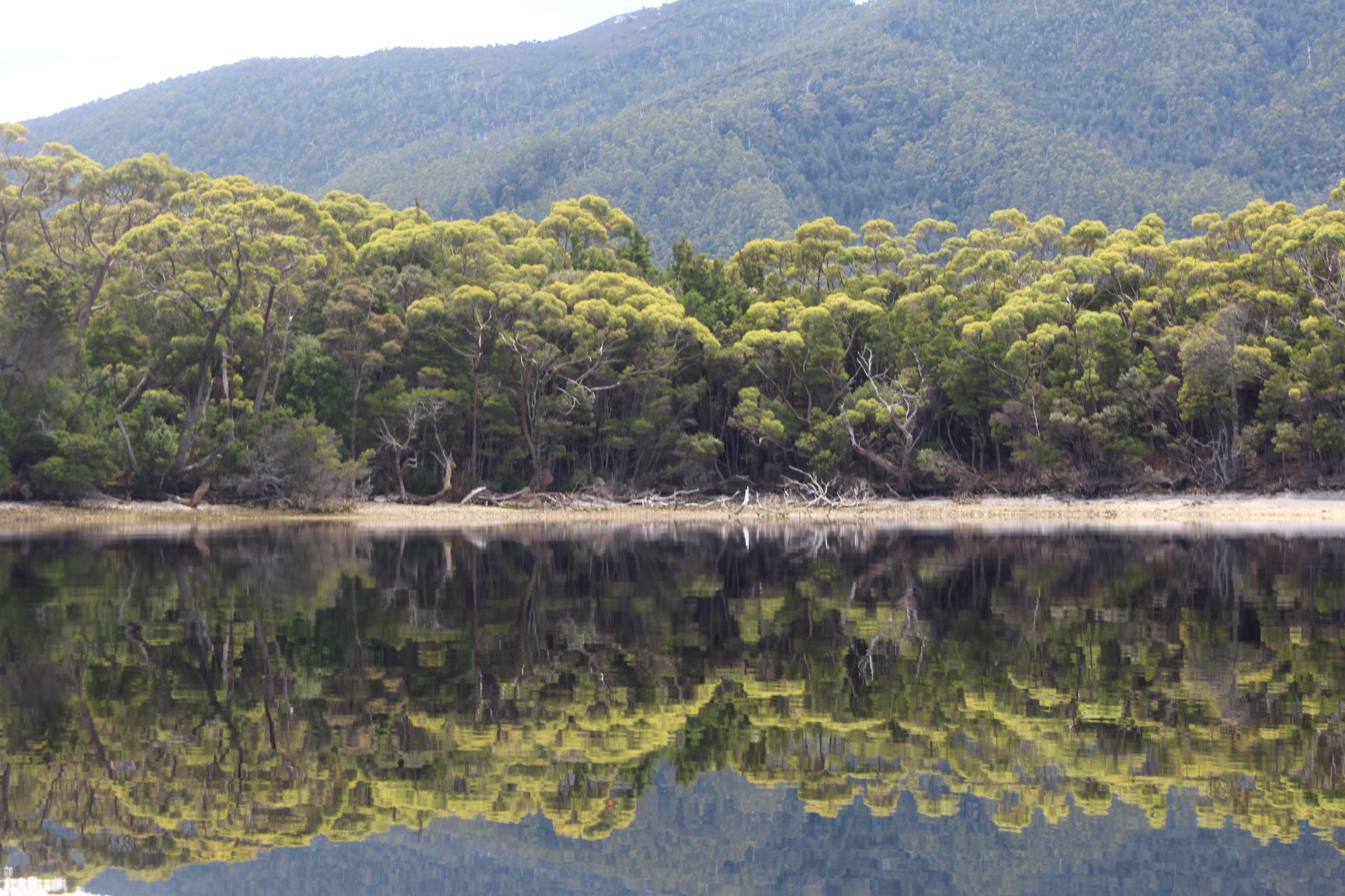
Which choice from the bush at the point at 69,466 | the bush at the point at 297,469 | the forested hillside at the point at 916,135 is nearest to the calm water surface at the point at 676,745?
the bush at the point at 69,466

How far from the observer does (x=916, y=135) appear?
459ft

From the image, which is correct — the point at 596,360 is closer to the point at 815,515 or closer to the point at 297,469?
the point at 815,515

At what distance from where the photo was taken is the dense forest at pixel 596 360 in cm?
4456

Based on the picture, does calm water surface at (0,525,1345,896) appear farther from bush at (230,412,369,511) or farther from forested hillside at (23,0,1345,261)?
forested hillside at (23,0,1345,261)

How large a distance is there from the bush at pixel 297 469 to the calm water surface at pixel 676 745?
2584cm

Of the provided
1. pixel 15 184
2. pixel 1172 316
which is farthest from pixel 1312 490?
pixel 15 184

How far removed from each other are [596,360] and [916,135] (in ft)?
318

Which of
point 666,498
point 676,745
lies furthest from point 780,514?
point 676,745

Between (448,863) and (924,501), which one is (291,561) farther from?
(924,501)

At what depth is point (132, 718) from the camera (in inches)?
A: 394

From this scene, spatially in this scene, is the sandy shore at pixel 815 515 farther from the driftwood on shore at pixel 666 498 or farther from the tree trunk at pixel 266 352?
the tree trunk at pixel 266 352

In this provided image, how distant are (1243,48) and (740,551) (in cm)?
13270

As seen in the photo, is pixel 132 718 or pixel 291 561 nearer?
pixel 132 718

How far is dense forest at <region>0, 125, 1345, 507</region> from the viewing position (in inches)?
1754
